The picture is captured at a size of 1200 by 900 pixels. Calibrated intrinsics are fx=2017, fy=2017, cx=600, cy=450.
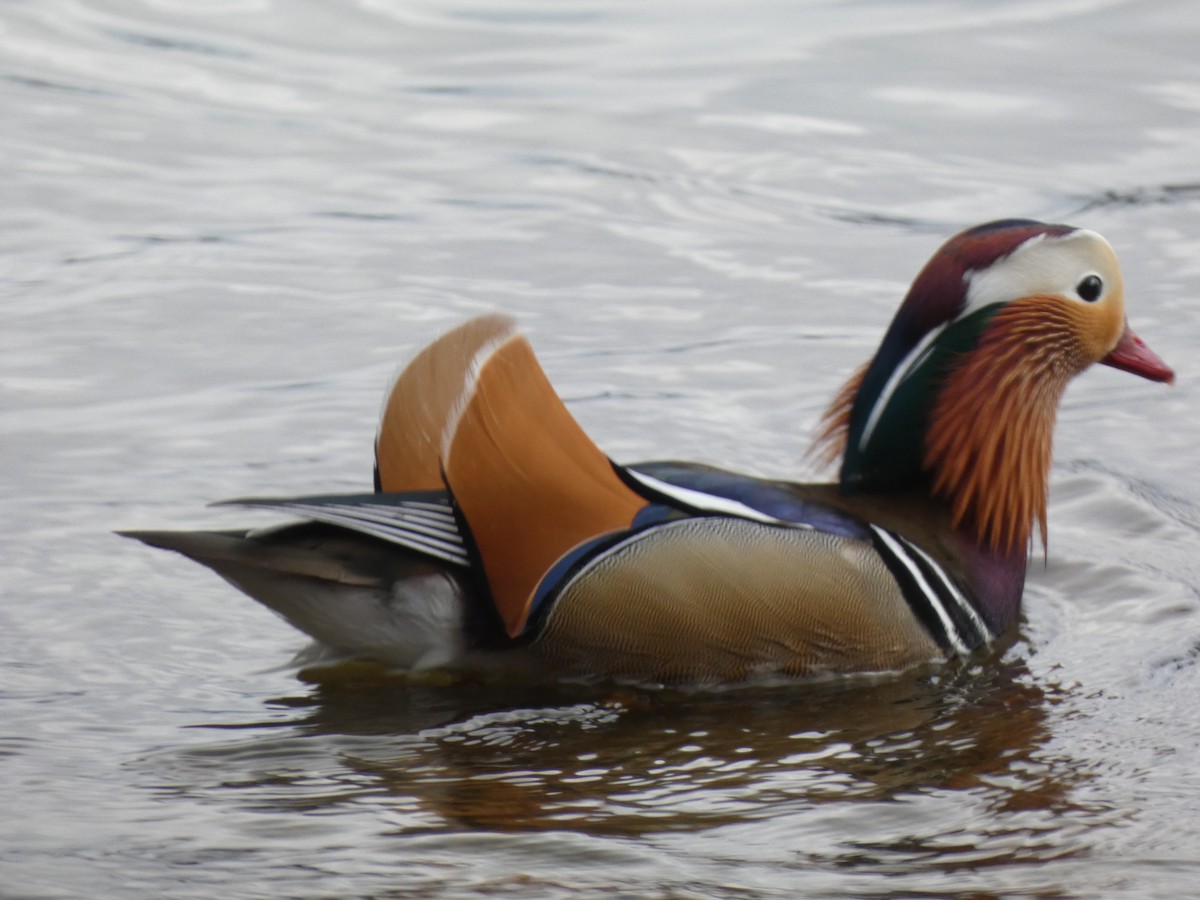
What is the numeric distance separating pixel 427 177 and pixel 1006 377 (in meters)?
4.94

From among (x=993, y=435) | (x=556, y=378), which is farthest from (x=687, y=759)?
(x=556, y=378)

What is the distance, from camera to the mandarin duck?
14.8 ft

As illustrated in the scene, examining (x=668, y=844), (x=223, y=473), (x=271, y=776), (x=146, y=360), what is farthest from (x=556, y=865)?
(x=146, y=360)

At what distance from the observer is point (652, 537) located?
4.55 meters

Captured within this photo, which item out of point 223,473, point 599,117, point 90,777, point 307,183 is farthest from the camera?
point 599,117

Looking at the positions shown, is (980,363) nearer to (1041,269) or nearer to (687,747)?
(1041,269)

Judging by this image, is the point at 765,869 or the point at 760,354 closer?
the point at 765,869

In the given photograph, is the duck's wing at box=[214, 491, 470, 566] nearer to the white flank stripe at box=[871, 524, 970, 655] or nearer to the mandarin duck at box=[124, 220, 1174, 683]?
the mandarin duck at box=[124, 220, 1174, 683]

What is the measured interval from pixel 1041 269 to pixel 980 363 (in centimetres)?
28

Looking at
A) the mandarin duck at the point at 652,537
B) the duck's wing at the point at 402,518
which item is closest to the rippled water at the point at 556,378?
the mandarin duck at the point at 652,537

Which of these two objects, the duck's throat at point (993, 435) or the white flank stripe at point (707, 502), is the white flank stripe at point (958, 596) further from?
the white flank stripe at point (707, 502)

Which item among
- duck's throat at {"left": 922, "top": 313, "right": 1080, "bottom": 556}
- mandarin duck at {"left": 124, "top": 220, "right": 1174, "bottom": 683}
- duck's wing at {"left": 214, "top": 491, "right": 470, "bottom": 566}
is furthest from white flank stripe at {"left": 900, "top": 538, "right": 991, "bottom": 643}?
duck's wing at {"left": 214, "top": 491, "right": 470, "bottom": 566}

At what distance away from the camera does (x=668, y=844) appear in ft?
12.3

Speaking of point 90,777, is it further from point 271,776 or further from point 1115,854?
point 1115,854
